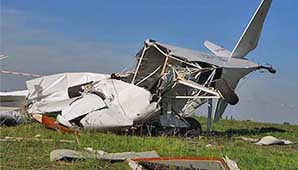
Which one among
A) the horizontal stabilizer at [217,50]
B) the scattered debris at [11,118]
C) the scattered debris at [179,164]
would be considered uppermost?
the horizontal stabilizer at [217,50]

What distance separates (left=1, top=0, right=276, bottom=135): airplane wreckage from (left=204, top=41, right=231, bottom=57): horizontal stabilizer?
26.3 inches

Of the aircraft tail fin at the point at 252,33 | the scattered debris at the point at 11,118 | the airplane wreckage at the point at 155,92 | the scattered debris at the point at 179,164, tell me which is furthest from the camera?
the aircraft tail fin at the point at 252,33

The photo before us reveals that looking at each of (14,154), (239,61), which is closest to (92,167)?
(14,154)

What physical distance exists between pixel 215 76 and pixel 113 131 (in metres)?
3.12

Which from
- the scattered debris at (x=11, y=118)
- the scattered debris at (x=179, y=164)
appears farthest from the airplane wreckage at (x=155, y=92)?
the scattered debris at (x=179, y=164)

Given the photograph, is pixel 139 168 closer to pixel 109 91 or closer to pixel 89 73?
pixel 109 91

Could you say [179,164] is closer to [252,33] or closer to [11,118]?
[11,118]

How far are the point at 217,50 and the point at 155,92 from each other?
3933 mm

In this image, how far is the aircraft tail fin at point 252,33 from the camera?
14.4 m

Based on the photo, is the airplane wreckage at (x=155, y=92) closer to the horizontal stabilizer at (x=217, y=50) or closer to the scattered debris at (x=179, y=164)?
the horizontal stabilizer at (x=217, y=50)

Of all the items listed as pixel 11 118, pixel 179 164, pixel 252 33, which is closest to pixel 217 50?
pixel 252 33

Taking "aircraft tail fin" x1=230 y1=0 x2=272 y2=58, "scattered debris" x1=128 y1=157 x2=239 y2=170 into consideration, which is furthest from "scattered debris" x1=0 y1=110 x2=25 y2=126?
"scattered debris" x1=128 y1=157 x2=239 y2=170

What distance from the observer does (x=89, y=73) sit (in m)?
15.2

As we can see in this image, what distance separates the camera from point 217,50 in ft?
53.1
